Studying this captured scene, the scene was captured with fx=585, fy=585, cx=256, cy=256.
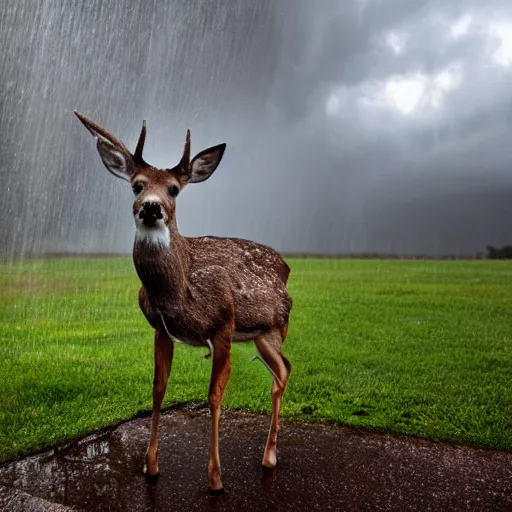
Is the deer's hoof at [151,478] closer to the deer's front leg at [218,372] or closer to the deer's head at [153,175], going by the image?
the deer's front leg at [218,372]

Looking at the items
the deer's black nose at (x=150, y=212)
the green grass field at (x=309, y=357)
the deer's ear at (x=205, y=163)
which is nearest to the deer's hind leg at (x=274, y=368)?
the green grass field at (x=309, y=357)

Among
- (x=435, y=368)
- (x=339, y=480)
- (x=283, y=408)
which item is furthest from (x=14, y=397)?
(x=435, y=368)

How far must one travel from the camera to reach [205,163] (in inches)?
156

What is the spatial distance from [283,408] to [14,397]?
301 centimetres

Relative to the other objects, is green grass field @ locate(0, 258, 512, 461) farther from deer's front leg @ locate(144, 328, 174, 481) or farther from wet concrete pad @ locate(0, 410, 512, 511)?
deer's front leg @ locate(144, 328, 174, 481)

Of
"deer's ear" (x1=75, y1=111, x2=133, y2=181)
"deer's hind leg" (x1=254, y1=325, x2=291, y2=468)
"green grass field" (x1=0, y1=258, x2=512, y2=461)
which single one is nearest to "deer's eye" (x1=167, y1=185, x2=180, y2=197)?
"deer's ear" (x1=75, y1=111, x2=133, y2=181)

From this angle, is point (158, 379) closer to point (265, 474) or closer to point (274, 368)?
point (274, 368)

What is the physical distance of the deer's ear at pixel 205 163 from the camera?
3918 mm

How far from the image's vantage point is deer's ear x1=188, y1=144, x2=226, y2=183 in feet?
12.9

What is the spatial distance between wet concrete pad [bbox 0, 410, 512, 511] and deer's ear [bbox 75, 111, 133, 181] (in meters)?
2.20

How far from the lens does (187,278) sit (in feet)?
12.8

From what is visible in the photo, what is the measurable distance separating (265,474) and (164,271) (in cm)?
182

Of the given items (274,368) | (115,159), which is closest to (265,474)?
(274,368)

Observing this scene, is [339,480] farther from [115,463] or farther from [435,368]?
[435,368]
